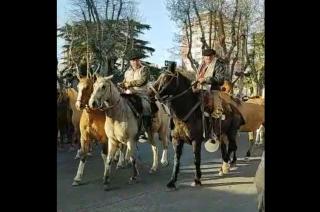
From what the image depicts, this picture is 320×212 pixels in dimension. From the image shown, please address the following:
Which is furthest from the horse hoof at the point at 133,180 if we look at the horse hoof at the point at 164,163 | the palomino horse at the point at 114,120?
the horse hoof at the point at 164,163

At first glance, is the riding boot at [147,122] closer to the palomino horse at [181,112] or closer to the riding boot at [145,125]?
the riding boot at [145,125]

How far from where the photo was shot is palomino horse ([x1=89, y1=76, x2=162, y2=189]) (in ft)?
9.05

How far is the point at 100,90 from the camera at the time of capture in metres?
2.75

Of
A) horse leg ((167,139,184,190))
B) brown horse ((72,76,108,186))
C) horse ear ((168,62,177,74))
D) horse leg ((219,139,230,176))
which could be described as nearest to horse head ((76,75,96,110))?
brown horse ((72,76,108,186))

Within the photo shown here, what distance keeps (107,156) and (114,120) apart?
259mm

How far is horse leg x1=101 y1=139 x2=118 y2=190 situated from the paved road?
0.17ft

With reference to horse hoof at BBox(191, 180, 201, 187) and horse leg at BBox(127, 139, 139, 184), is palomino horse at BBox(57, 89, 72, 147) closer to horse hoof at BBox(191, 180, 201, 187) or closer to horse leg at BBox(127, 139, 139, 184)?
horse leg at BBox(127, 139, 139, 184)

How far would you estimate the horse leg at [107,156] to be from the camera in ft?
9.29

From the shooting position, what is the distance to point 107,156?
116 inches

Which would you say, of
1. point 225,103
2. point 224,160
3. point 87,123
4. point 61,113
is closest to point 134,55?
point 87,123

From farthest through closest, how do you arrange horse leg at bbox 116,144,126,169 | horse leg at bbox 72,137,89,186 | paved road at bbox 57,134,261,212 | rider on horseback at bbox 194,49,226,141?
horse leg at bbox 116,144,126,169, horse leg at bbox 72,137,89,186, rider on horseback at bbox 194,49,226,141, paved road at bbox 57,134,261,212

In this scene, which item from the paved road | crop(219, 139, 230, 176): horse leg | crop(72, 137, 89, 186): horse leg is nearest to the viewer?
the paved road

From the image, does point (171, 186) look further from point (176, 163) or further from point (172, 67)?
point (172, 67)
